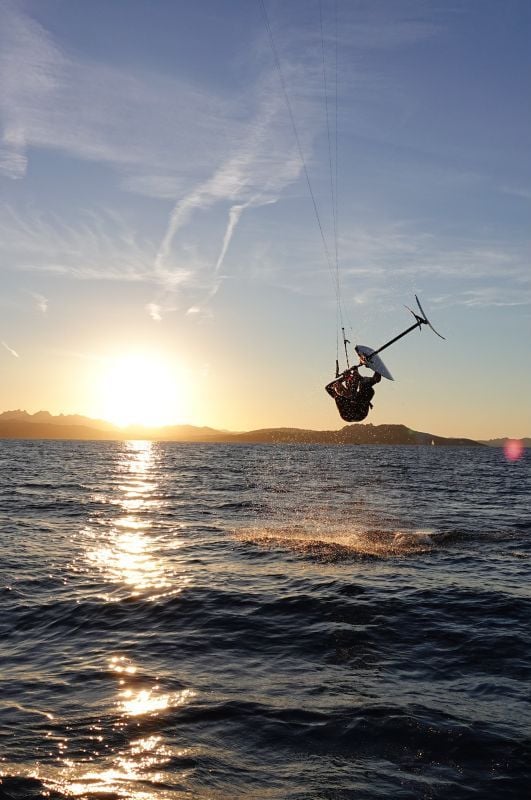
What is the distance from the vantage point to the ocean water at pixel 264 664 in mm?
8680

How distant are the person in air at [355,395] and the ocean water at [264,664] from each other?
6.07m

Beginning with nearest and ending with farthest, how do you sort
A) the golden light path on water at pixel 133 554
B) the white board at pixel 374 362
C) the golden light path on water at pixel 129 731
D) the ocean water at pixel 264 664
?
the golden light path on water at pixel 129 731
the ocean water at pixel 264 664
the golden light path on water at pixel 133 554
the white board at pixel 374 362

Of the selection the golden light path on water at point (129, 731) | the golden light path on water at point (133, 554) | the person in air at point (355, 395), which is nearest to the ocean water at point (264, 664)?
the golden light path on water at point (129, 731)

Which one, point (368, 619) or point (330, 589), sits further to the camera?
point (330, 589)

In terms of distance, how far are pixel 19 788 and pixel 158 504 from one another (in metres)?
35.5

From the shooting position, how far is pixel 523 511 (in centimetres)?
4150

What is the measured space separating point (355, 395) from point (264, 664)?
17.2 meters

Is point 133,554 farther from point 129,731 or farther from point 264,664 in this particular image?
point 129,731

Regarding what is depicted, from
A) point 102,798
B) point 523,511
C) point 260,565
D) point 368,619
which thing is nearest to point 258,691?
point 102,798

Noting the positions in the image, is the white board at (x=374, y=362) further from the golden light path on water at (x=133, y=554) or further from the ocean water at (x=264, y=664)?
the golden light path on water at (x=133, y=554)

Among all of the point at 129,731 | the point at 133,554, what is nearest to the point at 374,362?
the point at 133,554

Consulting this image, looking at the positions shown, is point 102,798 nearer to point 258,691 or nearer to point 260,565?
point 258,691

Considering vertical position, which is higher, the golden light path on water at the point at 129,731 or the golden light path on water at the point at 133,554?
the golden light path on water at the point at 129,731

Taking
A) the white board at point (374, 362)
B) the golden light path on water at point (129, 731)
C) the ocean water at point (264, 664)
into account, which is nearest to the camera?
the golden light path on water at point (129, 731)
